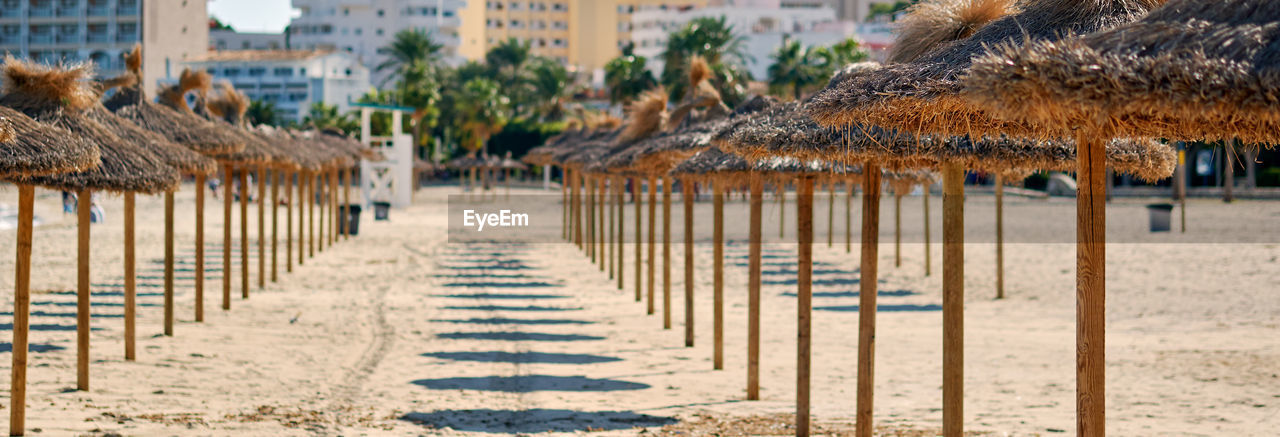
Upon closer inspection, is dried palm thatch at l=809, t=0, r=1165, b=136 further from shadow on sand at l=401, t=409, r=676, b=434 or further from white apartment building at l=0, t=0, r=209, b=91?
white apartment building at l=0, t=0, r=209, b=91

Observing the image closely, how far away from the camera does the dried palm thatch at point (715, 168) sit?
29.8 ft

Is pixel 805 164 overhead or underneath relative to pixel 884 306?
overhead

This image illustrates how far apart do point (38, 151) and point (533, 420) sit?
3.43 metres

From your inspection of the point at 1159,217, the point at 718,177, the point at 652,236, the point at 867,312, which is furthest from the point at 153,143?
the point at 1159,217

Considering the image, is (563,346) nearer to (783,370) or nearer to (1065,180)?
(783,370)

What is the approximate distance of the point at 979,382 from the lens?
9.59 metres

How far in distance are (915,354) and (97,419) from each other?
22.8 feet

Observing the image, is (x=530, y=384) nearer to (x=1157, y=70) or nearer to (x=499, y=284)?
(x=1157, y=70)

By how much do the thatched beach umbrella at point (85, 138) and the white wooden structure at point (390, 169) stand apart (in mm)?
32307

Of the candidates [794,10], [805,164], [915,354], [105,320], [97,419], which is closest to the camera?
[97,419]

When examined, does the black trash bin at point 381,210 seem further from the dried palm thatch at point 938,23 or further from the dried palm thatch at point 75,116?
the dried palm thatch at point 938,23

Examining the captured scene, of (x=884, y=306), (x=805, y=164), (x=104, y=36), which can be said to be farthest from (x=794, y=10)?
(x=805, y=164)

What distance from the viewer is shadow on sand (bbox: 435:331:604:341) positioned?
12531 millimetres

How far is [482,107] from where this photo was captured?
7012 cm
